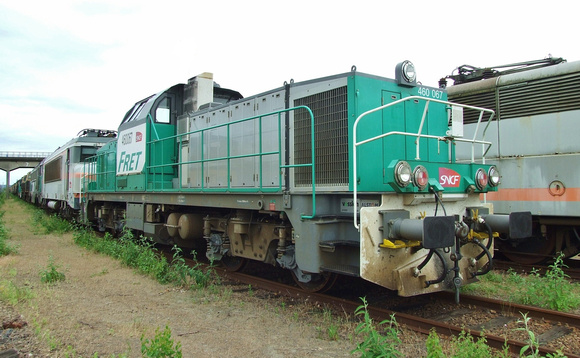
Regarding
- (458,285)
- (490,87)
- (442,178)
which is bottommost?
(458,285)

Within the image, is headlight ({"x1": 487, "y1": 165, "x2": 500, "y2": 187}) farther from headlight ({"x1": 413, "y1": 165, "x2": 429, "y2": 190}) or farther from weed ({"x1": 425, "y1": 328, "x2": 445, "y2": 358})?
weed ({"x1": 425, "y1": 328, "x2": 445, "y2": 358})

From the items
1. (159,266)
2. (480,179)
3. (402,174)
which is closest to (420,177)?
(402,174)

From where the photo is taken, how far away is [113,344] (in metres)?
4.11

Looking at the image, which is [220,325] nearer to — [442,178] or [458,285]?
[458,285]

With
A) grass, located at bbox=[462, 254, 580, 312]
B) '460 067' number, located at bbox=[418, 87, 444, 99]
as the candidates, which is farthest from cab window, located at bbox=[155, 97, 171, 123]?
grass, located at bbox=[462, 254, 580, 312]

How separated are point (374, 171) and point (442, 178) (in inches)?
32.4

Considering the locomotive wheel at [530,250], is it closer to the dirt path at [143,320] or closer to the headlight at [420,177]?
the headlight at [420,177]

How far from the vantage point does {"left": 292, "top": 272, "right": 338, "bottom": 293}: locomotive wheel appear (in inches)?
226


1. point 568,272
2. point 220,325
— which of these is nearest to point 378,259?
point 220,325

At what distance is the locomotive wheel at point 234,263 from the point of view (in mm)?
7633

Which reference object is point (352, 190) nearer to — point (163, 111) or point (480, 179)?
point (480, 179)

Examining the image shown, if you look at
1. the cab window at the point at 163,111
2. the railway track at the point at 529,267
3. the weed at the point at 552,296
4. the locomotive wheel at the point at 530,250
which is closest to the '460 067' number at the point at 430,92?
the weed at the point at 552,296

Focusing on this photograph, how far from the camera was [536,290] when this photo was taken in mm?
5773

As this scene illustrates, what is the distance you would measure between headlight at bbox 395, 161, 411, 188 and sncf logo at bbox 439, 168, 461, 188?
0.78m
